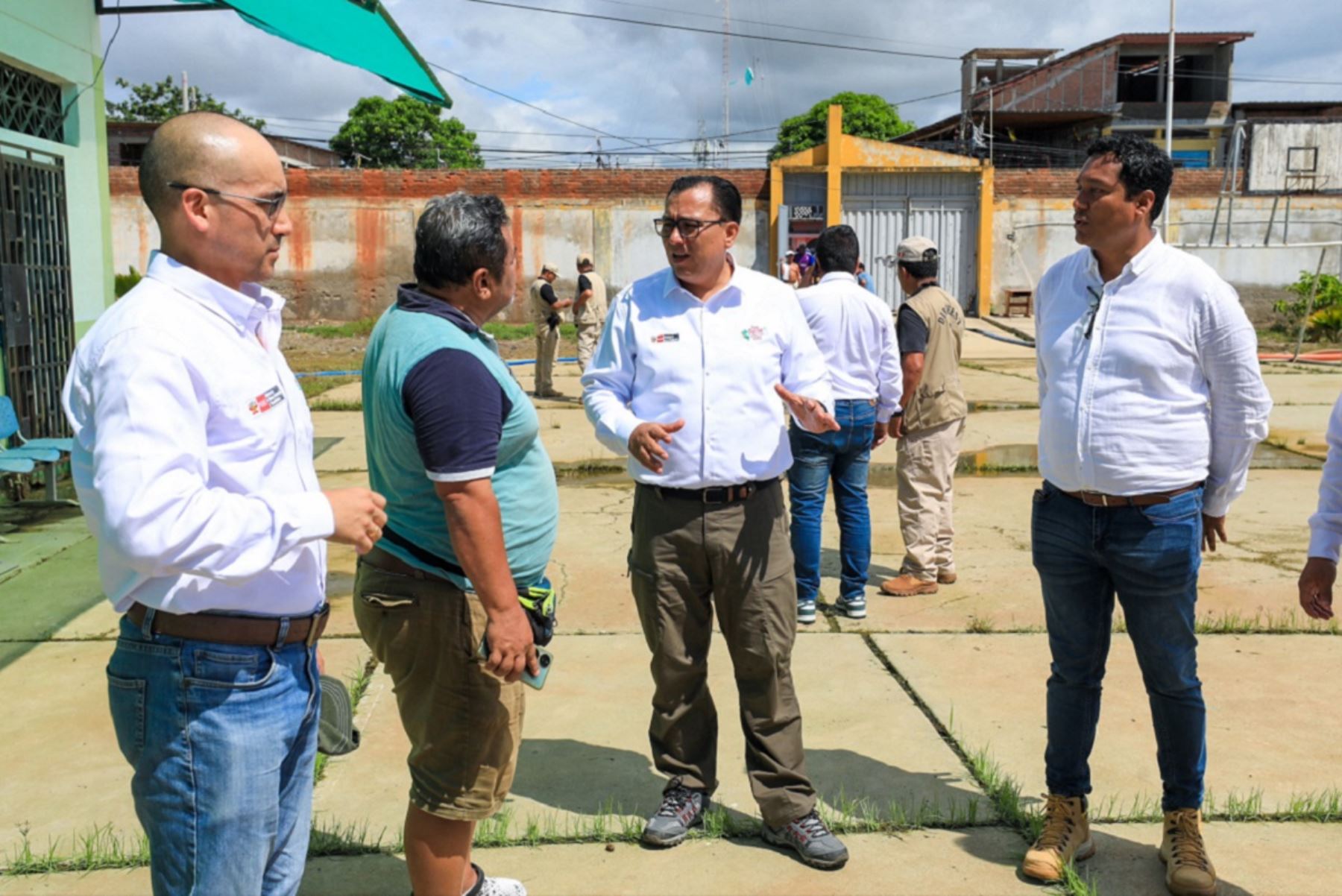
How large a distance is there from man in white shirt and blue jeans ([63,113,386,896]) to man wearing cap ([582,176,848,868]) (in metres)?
1.46

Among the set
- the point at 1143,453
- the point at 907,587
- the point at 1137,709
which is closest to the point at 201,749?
the point at 1143,453

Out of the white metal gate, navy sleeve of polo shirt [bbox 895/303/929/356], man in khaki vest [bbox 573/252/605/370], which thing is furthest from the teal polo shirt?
the white metal gate

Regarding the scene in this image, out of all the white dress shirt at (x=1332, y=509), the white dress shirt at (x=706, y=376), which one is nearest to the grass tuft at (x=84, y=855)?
the white dress shirt at (x=706, y=376)

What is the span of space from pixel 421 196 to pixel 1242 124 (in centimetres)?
1946

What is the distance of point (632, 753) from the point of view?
418 cm

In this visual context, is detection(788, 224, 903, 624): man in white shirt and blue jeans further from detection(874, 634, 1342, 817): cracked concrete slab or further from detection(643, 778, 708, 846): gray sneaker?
detection(643, 778, 708, 846): gray sneaker

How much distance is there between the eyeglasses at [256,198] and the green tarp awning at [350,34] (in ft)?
18.4

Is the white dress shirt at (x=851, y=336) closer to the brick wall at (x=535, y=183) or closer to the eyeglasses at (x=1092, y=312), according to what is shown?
the eyeglasses at (x=1092, y=312)

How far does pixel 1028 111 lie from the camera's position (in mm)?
40500

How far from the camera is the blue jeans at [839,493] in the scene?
5617mm

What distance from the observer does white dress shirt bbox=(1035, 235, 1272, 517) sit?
318 cm

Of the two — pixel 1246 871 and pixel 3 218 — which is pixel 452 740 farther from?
pixel 3 218

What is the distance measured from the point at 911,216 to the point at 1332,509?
23707mm

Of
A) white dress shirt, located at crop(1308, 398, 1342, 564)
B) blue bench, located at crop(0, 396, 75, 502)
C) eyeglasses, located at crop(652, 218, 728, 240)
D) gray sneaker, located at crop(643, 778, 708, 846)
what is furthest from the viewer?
blue bench, located at crop(0, 396, 75, 502)
